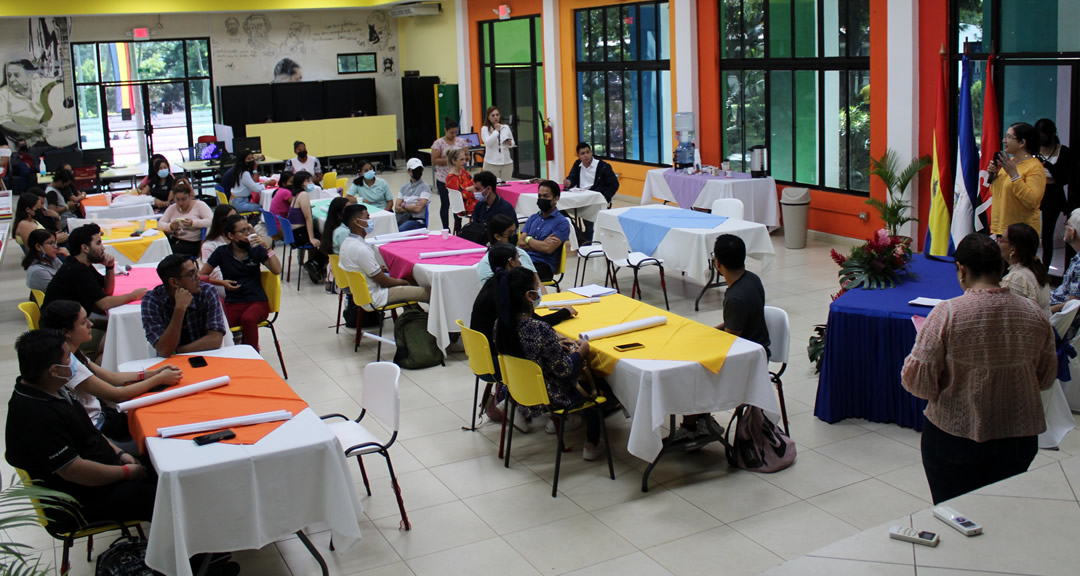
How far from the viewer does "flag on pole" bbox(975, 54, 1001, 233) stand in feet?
25.8

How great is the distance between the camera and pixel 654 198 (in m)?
12.5

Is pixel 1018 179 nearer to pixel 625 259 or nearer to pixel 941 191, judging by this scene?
pixel 941 191

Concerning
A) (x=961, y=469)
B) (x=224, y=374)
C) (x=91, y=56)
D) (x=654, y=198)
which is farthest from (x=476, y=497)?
(x=91, y=56)

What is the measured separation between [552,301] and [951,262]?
2.77 meters

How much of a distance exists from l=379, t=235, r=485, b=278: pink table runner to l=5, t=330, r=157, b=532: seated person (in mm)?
3693

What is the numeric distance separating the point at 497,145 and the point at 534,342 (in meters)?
9.24

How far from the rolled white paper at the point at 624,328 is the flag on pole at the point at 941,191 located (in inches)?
154

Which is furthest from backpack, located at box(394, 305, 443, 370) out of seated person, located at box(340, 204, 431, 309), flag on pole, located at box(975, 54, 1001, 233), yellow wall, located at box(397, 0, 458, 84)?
yellow wall, located at box(397, 0, 458, 84)

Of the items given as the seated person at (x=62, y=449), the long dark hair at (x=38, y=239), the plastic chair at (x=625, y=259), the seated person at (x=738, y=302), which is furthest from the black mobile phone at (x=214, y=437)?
the plastic chair at (x=625, y=259)

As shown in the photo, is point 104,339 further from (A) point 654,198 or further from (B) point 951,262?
(A) point 654,198

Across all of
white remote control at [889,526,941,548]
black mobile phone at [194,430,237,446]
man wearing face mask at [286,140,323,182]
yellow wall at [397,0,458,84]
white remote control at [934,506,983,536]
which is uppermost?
yellow wall at [397,0,458,84]

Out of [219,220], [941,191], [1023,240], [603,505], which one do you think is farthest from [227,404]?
[941,191]

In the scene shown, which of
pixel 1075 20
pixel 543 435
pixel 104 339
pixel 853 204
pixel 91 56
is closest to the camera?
pixel 543 435

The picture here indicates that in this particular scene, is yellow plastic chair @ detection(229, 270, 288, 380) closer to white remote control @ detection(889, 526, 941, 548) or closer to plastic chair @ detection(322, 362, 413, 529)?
plastic chair @ detection(322, 362, 413, 529)
